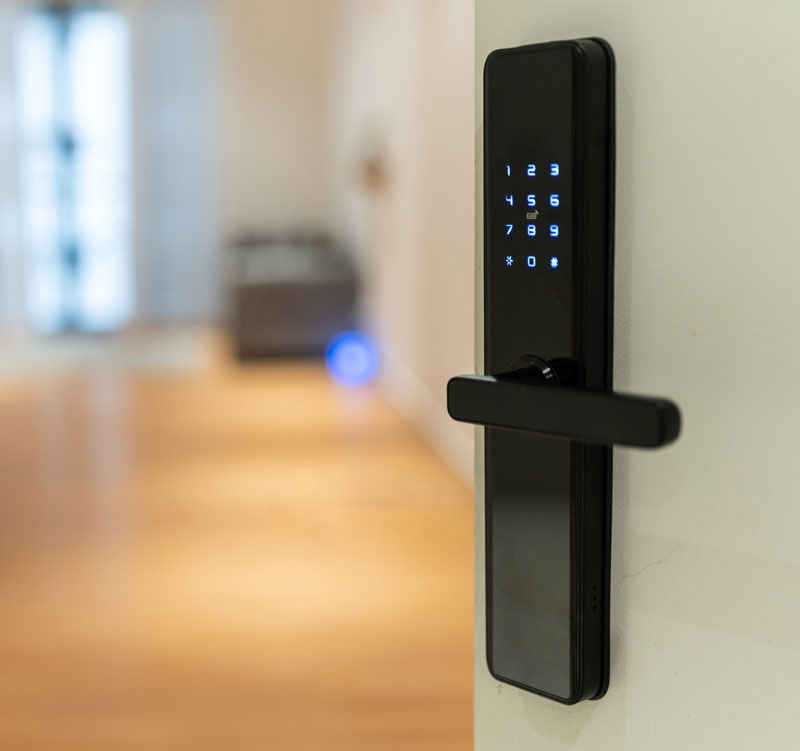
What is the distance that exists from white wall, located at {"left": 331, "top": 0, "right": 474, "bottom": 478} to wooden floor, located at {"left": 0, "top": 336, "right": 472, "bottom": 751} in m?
0.43

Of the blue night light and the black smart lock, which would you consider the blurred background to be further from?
the black smart lock

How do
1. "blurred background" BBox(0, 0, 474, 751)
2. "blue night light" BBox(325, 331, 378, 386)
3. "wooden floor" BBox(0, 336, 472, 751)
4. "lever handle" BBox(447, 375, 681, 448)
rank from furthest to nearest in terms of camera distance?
"blue night light" BBox(325, 331, 378, 386) → "blurred background" BBox(0, 0, 474, 751) → "wooden floor" BBox(0, 336, 472, 751) → "lever handle" BBox(447, 375, 681, 448)

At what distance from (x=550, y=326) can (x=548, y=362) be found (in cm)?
2

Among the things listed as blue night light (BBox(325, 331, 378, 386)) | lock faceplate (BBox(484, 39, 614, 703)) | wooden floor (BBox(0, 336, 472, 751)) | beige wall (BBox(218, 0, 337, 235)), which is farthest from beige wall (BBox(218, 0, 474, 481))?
lock faceplate (BBox(484, 39, 614, 703))

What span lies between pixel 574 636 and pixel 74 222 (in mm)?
9812

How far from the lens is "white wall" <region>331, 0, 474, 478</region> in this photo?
443 centimetres

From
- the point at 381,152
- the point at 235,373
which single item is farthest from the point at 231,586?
the point at 235,373

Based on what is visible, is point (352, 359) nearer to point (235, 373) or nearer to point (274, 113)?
point (235, 373)

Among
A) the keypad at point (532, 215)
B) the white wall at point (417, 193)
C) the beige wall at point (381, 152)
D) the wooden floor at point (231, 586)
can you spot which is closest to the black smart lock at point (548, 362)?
the keypad at point (532, 215)

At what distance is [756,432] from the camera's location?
69 cm

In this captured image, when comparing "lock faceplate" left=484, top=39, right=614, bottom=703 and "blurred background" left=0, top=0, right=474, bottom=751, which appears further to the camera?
"blurred background" left=0, top=0, right=474, bottom=751

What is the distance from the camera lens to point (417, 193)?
5.51 metres

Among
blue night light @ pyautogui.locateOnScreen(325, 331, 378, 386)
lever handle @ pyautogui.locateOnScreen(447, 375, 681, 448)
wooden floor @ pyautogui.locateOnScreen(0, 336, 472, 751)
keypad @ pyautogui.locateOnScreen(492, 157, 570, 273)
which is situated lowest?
wooden floor @ pyautogui.locateOnScreen(0, 336, 472, 751)

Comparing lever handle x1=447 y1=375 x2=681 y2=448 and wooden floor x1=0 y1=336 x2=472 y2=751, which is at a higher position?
lever handle x1=447 y1=375 x2=681 y2=448
